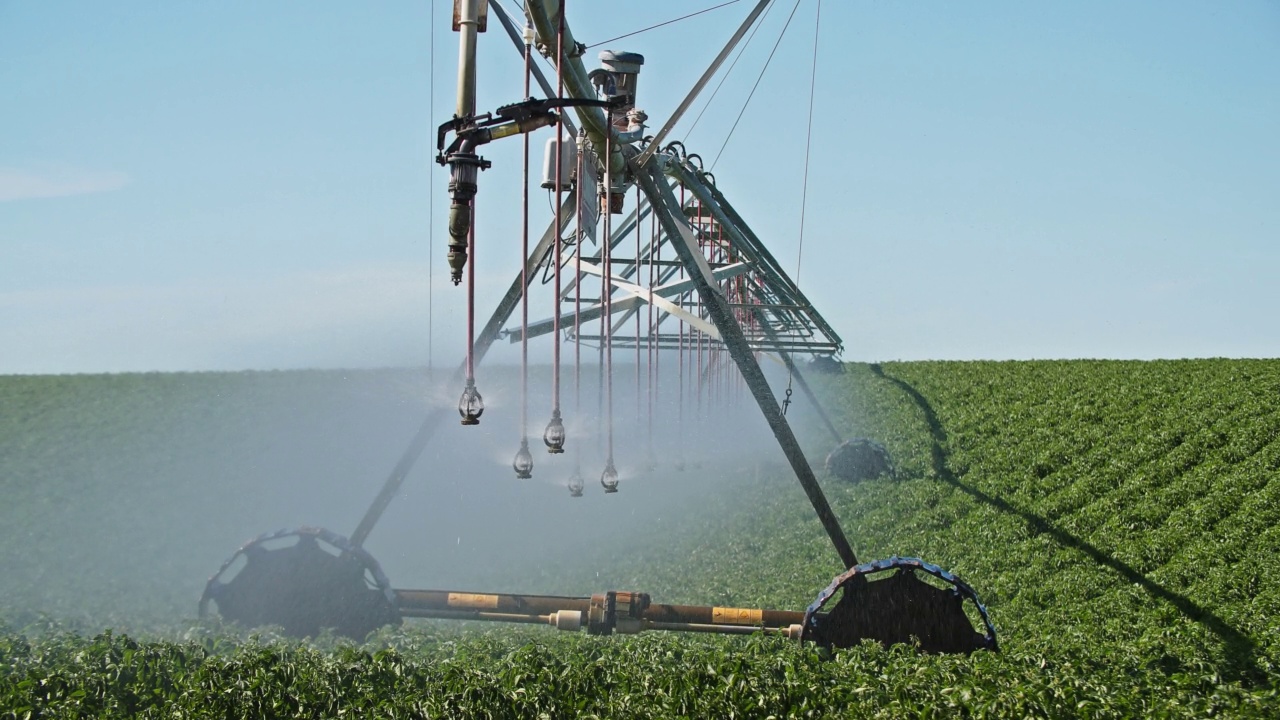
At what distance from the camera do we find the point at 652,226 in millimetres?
16859

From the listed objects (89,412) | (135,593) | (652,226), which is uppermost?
(652,226)

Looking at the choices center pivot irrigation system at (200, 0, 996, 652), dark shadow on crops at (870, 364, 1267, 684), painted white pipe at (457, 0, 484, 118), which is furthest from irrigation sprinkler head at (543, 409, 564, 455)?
dark shadow on crops at (870, 364, 1267, 684)

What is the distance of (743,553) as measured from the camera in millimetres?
17297

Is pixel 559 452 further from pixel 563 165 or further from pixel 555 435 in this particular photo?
pixel 563 165

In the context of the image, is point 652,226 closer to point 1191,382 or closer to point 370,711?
point 370,711

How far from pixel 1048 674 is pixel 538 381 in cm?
3079

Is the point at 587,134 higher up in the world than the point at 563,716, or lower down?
Answer: higher up

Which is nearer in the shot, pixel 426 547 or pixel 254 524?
pixel 426 547

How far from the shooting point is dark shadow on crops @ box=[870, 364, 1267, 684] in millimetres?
10484

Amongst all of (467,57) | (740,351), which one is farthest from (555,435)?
(467,57)

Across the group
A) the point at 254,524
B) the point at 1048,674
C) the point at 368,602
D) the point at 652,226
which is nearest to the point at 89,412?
the point at 254,524

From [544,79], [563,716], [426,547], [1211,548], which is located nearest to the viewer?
[563,716]

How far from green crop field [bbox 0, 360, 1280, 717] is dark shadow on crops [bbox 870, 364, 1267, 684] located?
50mm

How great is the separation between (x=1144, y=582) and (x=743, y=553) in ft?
18.3
